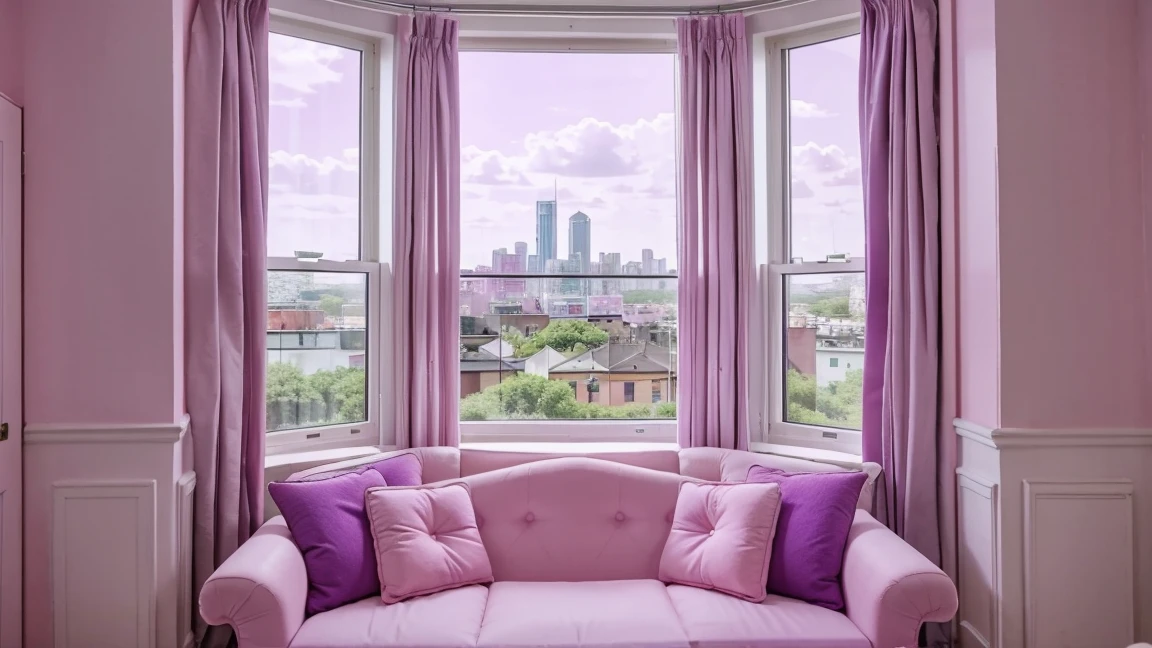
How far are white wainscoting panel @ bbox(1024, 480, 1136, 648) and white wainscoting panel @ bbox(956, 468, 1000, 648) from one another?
3.9 inches

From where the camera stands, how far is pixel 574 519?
2842 millimetres

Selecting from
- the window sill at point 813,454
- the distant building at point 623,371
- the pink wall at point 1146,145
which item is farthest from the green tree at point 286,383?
the pink wall at point 1146,145

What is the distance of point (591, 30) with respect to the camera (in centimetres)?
343

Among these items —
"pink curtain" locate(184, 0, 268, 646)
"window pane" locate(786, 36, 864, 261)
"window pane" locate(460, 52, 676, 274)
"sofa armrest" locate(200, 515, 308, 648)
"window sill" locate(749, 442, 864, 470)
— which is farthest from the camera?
"window pane" locate(460, 52, 676, 274)

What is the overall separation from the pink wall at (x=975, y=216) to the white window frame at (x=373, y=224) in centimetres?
247

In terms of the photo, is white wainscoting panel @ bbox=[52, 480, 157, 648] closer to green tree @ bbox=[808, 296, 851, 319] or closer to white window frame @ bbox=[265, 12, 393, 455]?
white window frame @ bbox=[265, 12, 393, 455]

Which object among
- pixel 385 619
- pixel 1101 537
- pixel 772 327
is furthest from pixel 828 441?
pixel 385 619

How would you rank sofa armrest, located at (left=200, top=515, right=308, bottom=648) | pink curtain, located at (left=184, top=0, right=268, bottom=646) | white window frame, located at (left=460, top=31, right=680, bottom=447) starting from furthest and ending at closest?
1. white window frame, located at (left=460, top=31, right=680, bottom=447)
2. pink curtain, located at (left=184, top=0, right=268, bottom=646)
3. sofa armrest, located at (left=200, top=515, right=308, bottom=648)

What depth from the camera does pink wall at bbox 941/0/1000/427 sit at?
2510 millimetres

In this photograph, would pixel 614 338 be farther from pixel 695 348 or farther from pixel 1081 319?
pixel 1081 319

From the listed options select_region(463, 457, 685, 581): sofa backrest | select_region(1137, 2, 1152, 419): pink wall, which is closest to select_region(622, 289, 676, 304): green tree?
select_region(463, 457, 685, 581): sofa backrest

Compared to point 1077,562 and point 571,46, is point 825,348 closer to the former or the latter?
point 1077,562

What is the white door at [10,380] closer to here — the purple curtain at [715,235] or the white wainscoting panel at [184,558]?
the white wainscoting panel at [184,558]

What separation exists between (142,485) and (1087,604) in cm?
336
